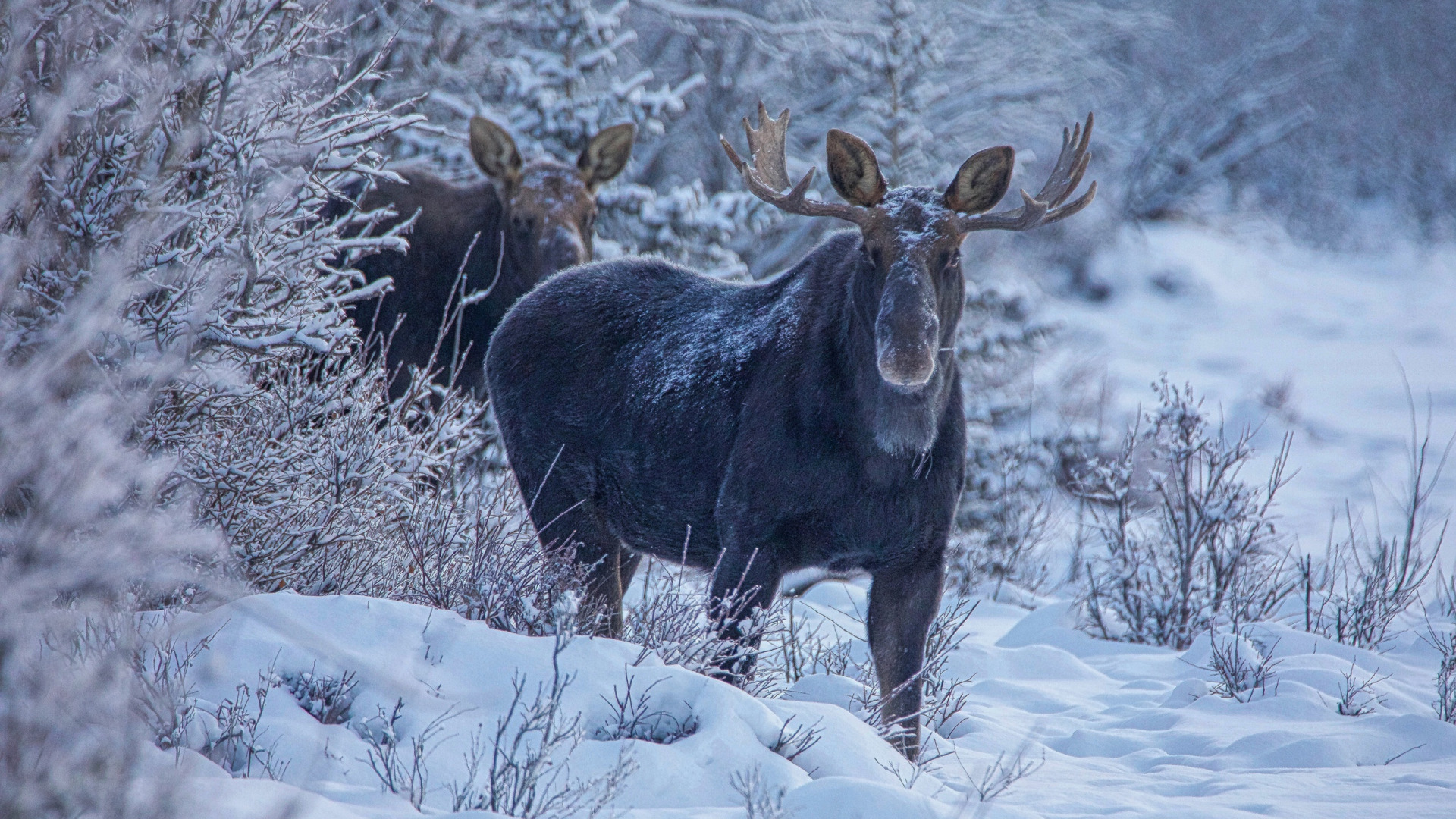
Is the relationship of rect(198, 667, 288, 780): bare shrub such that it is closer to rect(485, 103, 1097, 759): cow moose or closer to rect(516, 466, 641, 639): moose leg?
rect(485, 103, 1097, 759): cow moose

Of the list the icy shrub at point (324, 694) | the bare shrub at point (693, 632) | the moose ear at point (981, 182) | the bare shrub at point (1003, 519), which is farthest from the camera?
the bare shrub at point (1003, 519)

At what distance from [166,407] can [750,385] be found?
2.08 m

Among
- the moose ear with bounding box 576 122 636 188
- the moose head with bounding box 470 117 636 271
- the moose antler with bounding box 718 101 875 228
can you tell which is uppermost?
the moose antler with bounding box 718 101 875 228

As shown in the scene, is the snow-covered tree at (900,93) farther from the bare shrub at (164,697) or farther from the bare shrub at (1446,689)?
the bare shrub at (164,697)

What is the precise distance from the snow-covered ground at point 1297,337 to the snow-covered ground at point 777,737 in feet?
32.1

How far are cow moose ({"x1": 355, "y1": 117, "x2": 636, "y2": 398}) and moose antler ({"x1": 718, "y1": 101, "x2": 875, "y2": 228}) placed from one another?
2.58 meters

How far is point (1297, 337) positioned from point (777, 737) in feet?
73.8

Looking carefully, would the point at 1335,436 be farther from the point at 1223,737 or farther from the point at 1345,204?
the point at 1223,737

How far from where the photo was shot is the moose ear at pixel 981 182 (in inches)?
181

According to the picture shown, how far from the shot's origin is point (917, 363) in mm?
4219

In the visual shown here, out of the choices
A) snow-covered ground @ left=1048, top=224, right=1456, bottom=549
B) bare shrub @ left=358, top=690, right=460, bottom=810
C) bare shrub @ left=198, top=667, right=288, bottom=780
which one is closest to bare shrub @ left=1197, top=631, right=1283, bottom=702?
bare shrub @ left=358, top=690, right=460, bottom=810

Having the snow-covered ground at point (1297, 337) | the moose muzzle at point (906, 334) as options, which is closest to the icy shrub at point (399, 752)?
→ the moose muzzle at point (906, 334)

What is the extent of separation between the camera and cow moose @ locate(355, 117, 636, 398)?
292 inches

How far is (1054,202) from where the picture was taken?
15.7 feet
